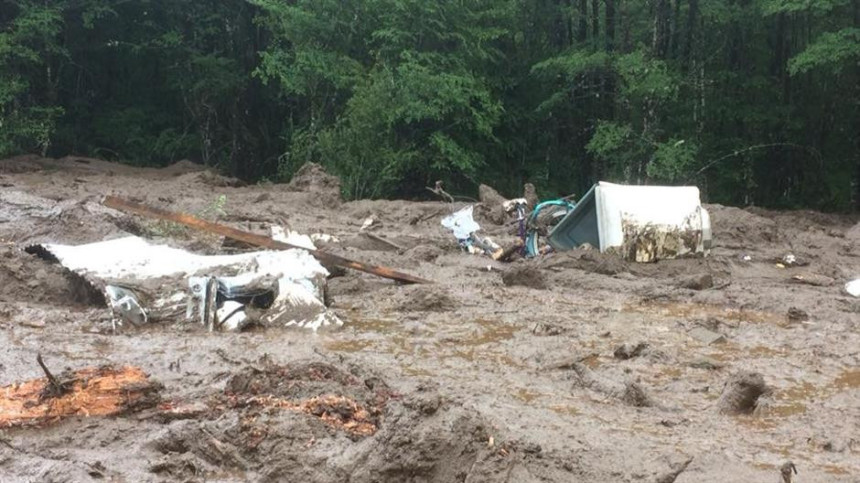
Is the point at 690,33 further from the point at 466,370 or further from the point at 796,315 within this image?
the point at 466,370

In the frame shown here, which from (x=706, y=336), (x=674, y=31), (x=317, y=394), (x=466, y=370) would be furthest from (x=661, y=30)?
(x=317, y=394)

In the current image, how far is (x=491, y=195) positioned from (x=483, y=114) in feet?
20.1

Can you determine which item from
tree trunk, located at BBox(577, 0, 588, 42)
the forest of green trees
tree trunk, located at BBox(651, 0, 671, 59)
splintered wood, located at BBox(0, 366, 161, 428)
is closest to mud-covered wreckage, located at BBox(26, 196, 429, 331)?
splintered wood, located at BBox(0, 366, 161, 428)

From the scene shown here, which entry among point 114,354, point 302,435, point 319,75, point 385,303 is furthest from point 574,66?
point 302,435

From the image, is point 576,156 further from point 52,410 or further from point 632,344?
point 52,410

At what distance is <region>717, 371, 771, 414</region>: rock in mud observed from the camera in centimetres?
493

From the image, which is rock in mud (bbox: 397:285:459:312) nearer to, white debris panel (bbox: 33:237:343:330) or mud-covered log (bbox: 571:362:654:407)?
white debris panel (bbox: 33:237:343:330)

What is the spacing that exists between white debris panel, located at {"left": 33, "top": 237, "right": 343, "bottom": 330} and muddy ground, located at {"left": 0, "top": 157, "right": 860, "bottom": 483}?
7.7 inches

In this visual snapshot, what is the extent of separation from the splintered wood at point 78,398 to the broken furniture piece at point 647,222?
712 cm

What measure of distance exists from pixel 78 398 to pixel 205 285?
110 inches

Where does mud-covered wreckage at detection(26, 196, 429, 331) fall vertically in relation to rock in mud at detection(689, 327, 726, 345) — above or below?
above

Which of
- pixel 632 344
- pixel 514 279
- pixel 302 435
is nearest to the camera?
pixel 302 435

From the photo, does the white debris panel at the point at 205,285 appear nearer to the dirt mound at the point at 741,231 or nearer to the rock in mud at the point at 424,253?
the rock in mud at the point at 424,253

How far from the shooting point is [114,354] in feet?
19.0
